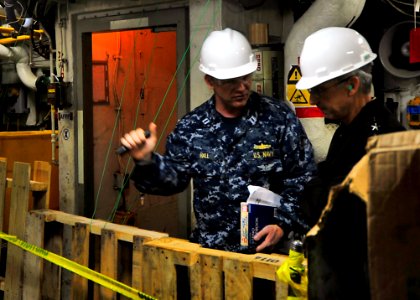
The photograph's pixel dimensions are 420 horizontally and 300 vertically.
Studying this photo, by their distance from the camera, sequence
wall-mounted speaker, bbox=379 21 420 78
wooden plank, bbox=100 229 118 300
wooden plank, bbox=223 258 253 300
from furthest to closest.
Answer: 1. wall-mounted speaker, bbox=379 21 420 78
2. wooden plank, bbox=100 229 118 300
3. wooden plank, bbox=223 258 253 300

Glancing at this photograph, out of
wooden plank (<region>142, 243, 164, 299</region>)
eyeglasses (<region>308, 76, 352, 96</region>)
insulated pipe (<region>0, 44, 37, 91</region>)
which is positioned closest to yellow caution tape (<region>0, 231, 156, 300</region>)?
wooden plank (<region>142, 243, 164, 299</region>)

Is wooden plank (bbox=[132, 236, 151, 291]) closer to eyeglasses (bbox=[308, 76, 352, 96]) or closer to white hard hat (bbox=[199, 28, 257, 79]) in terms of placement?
white hard hat (bbox=[199, 28, 257, 79])

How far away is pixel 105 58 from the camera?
Answer: 6223 mm

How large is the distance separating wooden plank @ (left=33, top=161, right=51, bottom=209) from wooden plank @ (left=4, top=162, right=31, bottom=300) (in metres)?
0.13

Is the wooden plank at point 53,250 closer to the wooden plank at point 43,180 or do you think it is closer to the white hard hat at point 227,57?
the wooden plank at point 43,180

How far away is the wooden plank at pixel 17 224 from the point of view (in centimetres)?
364

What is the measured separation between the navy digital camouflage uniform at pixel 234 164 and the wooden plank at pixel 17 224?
1.47 m

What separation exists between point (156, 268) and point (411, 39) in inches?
99.3

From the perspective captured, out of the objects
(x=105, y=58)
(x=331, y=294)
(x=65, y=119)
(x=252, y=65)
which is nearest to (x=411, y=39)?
(x=252, y=65)

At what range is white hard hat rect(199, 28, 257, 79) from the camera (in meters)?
2.71

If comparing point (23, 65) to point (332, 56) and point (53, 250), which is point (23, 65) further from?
point (332, 56)

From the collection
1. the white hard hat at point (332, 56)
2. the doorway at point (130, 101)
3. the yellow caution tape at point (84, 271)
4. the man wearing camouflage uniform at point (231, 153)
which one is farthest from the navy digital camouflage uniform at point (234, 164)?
the doorway at point (130, 101)

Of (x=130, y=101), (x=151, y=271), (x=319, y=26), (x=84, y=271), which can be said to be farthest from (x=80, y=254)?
(x=130, y=101)

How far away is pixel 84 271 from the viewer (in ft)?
9.86
